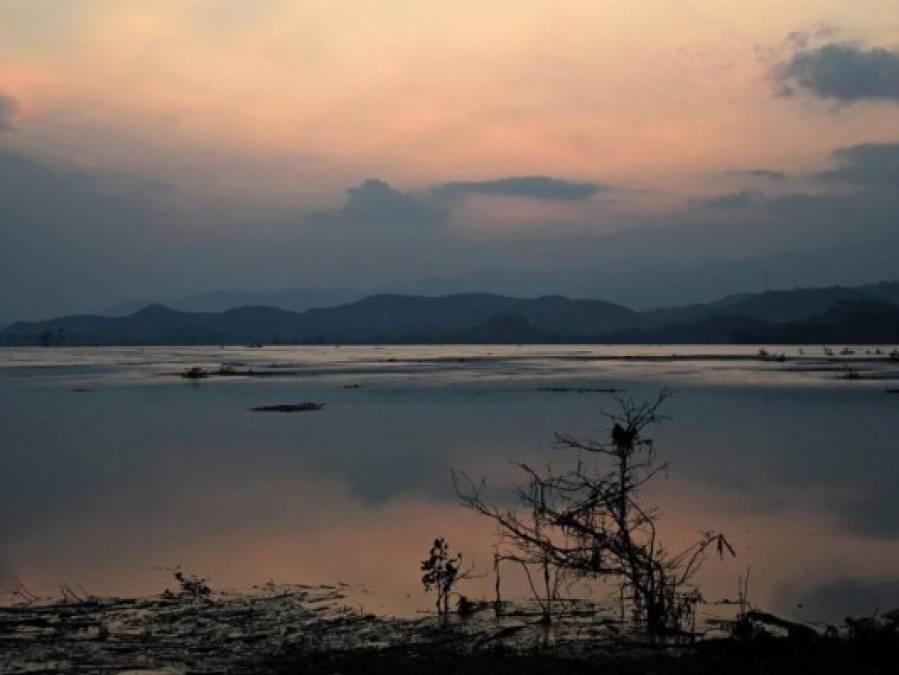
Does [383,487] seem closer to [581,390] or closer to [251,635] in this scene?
[251,635]

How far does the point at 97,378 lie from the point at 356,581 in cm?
A: 7444

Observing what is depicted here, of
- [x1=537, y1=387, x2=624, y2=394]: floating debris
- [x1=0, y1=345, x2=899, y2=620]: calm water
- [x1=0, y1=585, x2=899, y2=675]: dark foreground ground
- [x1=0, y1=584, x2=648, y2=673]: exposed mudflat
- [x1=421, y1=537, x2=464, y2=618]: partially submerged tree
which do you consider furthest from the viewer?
[x1=537, y1=387, x2=624, y2=394]: floating debris

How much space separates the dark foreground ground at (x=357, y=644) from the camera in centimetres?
912

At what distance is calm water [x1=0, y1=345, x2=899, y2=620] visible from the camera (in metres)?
14.4

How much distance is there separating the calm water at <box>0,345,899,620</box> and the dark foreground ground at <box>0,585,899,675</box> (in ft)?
4.53

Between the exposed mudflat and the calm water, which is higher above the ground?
the exposed mudflat

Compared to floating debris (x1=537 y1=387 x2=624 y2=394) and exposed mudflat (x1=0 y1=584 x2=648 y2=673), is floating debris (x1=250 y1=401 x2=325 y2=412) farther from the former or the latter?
exposed mudflat (x1=0 y1=584 x2=648 y2=673)

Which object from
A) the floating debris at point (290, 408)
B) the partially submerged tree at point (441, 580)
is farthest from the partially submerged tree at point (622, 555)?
the floating debris at point (290, 408)

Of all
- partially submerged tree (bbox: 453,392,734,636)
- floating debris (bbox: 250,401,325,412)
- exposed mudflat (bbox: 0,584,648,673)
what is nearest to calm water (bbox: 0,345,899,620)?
partially submerged tree (bbox: 453,392,734,636)

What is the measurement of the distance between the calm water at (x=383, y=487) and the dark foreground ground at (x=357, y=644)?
4.53 ft

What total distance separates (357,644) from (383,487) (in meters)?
13.1

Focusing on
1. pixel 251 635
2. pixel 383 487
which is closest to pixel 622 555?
pixel 251 635

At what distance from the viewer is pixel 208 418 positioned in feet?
143

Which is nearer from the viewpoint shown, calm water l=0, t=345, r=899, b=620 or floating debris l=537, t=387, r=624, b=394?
calm water l=0, t=345, r=899, b=620
